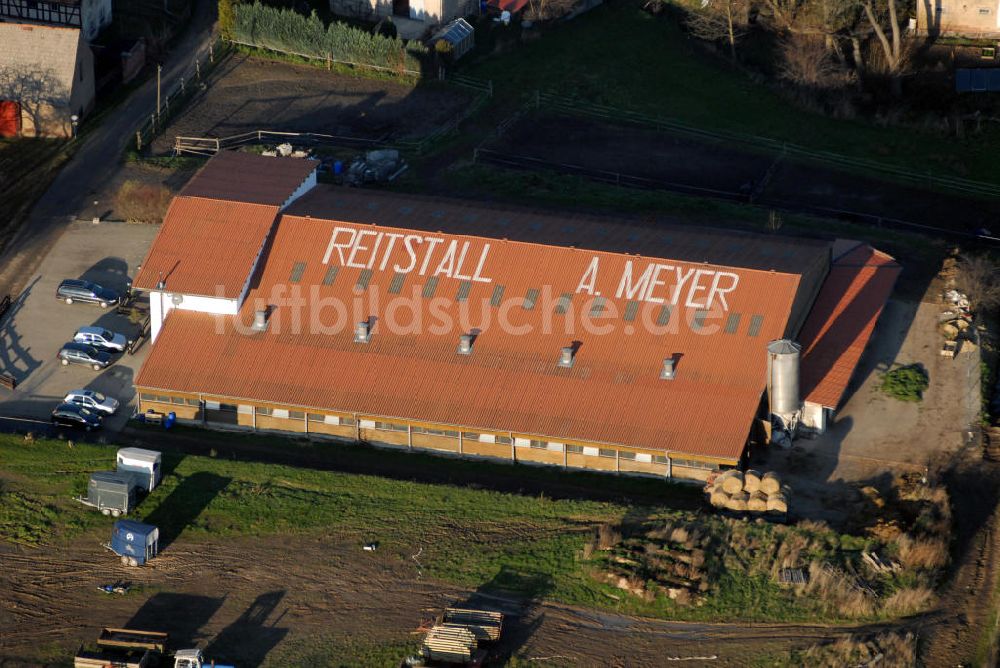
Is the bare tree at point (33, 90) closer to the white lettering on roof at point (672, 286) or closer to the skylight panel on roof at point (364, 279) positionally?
the skylight panel on roof at point (364, 279)

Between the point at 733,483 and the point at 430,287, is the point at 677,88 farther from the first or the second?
the point at 733,483

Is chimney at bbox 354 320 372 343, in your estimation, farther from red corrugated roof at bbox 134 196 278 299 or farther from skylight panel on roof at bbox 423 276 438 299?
red corrugated roof at bbox 134 196 278 299

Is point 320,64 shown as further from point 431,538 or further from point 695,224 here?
point 431,538

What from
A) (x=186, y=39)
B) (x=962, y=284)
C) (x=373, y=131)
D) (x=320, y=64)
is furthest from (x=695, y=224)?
(x=186, y=39)

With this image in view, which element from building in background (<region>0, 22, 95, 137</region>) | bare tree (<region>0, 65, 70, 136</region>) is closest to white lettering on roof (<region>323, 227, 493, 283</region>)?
building in background (<region>0, 22, 95, 137</region>)

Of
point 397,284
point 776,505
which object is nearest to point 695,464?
point 776,505

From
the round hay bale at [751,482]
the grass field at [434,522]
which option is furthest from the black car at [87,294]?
the round hay bale at [751,482]
